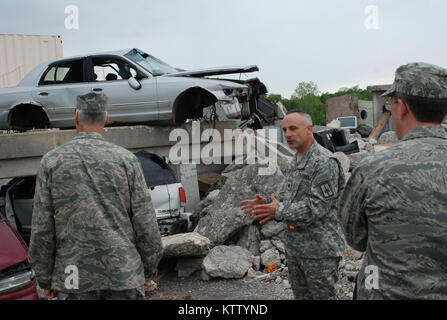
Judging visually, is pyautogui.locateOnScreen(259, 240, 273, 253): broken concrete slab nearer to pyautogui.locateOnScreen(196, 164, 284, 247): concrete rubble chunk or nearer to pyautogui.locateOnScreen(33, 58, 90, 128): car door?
pyautogui.locateOnScreen(196, 164, 284, 247): concrete rubble chunk

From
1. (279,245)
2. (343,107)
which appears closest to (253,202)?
(279,245)

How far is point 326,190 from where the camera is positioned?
2592 millimetres

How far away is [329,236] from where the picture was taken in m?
2.63

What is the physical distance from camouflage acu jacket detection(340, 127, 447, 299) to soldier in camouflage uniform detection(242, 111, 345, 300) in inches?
34.8

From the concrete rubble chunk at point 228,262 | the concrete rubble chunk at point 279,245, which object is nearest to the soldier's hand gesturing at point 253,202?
the concrete rubble chunk at point 228,262

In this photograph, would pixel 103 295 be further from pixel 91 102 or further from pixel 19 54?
pixel 19 54

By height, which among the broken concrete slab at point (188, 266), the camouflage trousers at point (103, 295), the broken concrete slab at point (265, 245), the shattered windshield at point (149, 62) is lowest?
the broken concrete slab at point (188, 266)

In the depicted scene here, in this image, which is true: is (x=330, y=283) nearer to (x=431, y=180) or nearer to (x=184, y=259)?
(x=431, y=180)

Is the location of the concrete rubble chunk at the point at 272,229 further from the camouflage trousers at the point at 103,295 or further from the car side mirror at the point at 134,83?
the camouflage trousers at the point at 103,295

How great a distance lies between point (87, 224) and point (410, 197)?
5.47 ft

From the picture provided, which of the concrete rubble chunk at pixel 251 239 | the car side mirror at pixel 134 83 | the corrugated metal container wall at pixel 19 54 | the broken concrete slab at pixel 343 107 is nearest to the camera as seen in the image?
the concrete rubble chunk at pixel 251 239

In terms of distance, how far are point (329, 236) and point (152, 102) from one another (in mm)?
5922

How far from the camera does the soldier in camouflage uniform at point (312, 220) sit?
101 inches
